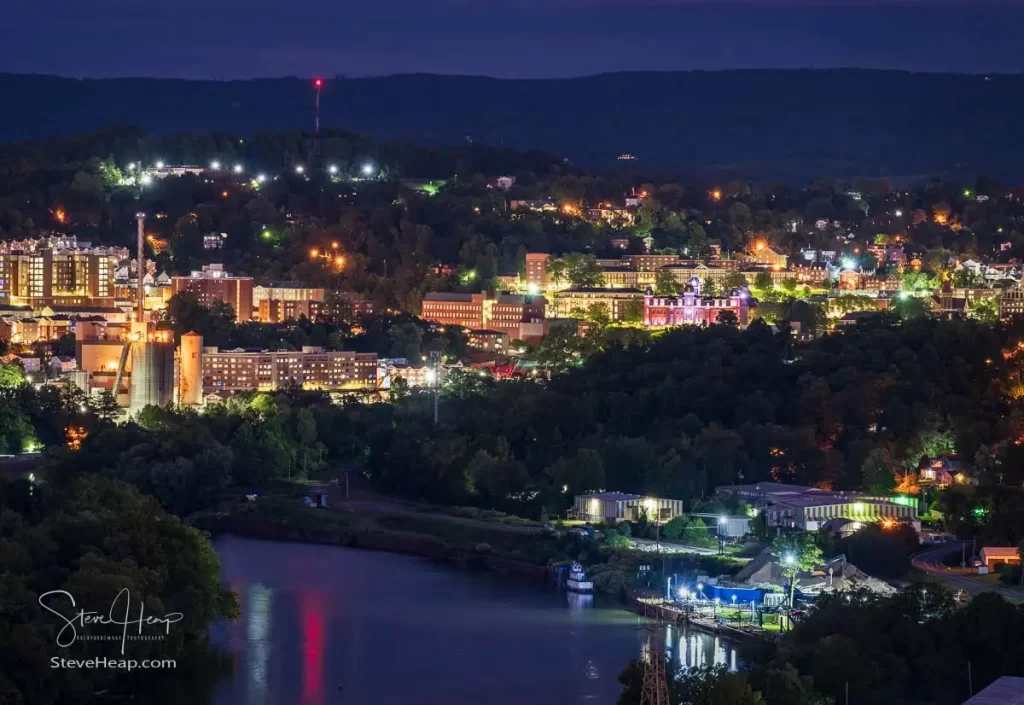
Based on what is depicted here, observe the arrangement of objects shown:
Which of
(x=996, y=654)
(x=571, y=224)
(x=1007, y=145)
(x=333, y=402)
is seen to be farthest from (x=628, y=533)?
(x=1007, y=145)

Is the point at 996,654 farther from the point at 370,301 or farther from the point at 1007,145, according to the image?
the point at 1007,145

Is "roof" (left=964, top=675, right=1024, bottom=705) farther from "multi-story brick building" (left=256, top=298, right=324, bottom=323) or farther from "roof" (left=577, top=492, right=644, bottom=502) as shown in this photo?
"multi-story brick building" (left=256, top=298, right=324, bottom=323)

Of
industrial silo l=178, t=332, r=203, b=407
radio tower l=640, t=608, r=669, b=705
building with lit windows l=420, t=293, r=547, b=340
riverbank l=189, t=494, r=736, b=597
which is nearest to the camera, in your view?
radio tower l=640, t=608, r=669, b=705

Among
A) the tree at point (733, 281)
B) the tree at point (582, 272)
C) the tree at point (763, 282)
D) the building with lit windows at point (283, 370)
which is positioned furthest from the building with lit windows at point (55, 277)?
the tree at point (763, 282)

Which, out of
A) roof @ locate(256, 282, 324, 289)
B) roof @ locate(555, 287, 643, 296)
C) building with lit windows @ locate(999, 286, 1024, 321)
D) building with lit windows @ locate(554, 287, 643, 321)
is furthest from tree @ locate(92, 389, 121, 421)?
building with lit windows @ locate(999, 286, 1024, 321)

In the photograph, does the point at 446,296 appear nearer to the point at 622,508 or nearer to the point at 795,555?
the point at 622,508
